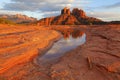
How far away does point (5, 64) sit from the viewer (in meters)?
14.5

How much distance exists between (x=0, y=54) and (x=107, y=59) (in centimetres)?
1013

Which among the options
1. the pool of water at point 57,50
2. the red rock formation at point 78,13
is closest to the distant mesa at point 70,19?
the red rock formation at point 78,13

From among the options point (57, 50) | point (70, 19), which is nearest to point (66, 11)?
point (70, 19)

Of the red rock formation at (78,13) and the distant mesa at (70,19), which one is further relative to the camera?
the red rock formation at (78,13)

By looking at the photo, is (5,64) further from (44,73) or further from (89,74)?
(89,74)

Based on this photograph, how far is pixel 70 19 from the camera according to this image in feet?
446

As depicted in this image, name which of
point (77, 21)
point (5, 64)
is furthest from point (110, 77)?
point (77, 21)

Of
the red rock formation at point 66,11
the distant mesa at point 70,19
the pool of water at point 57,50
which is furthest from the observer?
the red rock formation at point 66,11

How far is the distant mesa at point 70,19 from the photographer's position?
132300mm

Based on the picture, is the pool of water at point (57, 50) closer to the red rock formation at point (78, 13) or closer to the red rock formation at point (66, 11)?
the red rock formation at point (78, 13)

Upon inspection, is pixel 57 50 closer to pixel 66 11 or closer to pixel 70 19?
pixel 70 19

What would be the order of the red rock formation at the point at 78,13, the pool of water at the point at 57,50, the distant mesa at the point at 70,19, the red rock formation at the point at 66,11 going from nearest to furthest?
1. the pool of water at the point at 57,50
2. the distant mesa at the point at 70,19
3. the red rock formation at the point at 78,13
4. the red rock formation at the point at 66,11

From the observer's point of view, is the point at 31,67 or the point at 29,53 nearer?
the point at 31,67

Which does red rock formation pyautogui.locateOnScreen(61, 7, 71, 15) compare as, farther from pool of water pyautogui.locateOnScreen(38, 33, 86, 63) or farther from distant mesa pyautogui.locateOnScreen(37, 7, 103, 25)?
pool of water pyautogui.locateOnScreen(38, 33, 86, 63)
